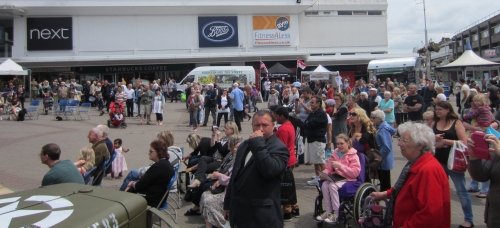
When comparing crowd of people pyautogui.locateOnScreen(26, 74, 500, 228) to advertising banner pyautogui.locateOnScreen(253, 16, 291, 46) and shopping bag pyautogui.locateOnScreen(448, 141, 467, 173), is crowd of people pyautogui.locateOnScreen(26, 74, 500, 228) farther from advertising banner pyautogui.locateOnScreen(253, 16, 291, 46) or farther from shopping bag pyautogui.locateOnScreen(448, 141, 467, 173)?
advertising banner pyautogui.locateOnScreen(253, 16, 291, 46)

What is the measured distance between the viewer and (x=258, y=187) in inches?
147

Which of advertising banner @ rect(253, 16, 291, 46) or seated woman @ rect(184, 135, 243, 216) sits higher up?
advertising banner @ rect(253, 16, 291, 46)

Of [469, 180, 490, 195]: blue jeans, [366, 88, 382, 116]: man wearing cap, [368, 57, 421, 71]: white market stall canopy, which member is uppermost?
[368, 57, 421, 71]: white market stall canopy

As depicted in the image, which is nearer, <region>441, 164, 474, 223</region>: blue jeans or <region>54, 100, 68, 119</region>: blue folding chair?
<region>441, 164, 474, 223</region>: blue jeans

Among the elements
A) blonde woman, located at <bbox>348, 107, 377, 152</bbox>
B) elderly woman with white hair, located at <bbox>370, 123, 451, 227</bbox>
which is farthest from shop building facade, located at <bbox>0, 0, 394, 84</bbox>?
elderly woman with white hair, located at <bbox>370, 123, 451, 227</bbox>

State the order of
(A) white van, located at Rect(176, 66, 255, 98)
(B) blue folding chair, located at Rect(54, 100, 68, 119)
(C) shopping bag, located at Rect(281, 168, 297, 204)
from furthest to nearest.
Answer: (A) white van, located at Rect(176, 66, 255, 98)
(B) blue folding chair, located at Rect(54, 100, 68, 119)
(C) shopping bag, located at Rect(281, 168, 297, 204)

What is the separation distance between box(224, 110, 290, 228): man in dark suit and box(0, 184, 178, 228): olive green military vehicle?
0.68 meters

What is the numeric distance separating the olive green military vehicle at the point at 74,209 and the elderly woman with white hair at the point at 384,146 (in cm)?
371

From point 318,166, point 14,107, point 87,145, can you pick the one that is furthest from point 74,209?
point 14,107

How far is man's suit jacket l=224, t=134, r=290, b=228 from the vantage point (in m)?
3.62

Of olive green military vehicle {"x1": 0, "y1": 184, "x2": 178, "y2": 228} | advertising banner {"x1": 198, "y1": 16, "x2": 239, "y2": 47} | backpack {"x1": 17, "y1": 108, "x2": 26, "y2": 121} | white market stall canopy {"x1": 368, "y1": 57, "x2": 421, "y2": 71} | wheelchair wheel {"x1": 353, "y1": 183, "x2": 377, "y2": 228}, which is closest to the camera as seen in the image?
olive green military vehicle {"x1": 0, "y1": 184, "x2": 178, "y2": 228}

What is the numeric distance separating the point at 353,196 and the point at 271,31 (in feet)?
114

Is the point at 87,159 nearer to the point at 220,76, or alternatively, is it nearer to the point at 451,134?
the point at 451,134

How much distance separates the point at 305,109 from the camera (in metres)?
9.17
